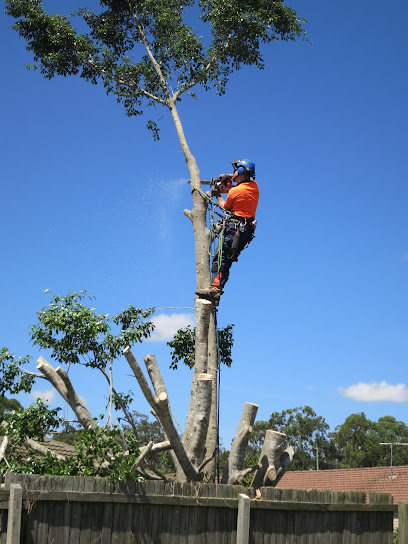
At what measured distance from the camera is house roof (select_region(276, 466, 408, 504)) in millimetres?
29344

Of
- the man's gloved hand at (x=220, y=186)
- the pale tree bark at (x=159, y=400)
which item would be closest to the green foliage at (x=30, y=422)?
the pale tree bark at (x=159, y=400)

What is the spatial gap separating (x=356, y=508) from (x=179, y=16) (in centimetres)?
1086

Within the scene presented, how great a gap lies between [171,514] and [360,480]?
79.6 ft

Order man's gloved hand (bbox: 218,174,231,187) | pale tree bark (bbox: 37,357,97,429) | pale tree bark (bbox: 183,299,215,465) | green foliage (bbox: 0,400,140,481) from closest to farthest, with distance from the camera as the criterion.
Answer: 1. green foliage (bbox: 0,400,140,481)
2. pale tree bark (bbox: 183,299,215,465)
3. pale tree bark (bbox: 37,357,97,429)
4. man's gloved hand (bbox: 218,174,231,187)

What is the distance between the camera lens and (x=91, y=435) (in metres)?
8.75

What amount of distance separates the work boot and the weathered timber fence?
3.09 m

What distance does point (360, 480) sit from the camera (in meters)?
31.0

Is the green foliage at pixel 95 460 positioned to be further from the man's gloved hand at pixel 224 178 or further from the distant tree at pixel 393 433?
the distant tree at pixel 393 433

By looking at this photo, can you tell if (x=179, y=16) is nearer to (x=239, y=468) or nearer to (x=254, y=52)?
(x=254, y=52)

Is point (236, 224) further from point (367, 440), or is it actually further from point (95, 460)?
point (367, 440)

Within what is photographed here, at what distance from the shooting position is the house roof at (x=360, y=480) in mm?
29344

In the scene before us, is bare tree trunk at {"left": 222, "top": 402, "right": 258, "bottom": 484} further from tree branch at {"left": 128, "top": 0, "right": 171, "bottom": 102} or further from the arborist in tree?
tree branch at {"left": 128, "top": 0, "right": 171, "bottom": 102}

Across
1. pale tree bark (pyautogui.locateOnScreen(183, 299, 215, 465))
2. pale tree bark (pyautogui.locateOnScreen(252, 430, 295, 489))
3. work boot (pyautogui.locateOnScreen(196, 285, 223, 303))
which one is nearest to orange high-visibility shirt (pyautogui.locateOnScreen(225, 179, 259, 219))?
work boot (pyautogui.locateOnScreen(196, 285, 223, 303))

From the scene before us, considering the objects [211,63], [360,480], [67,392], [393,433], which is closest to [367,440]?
[393,433]
